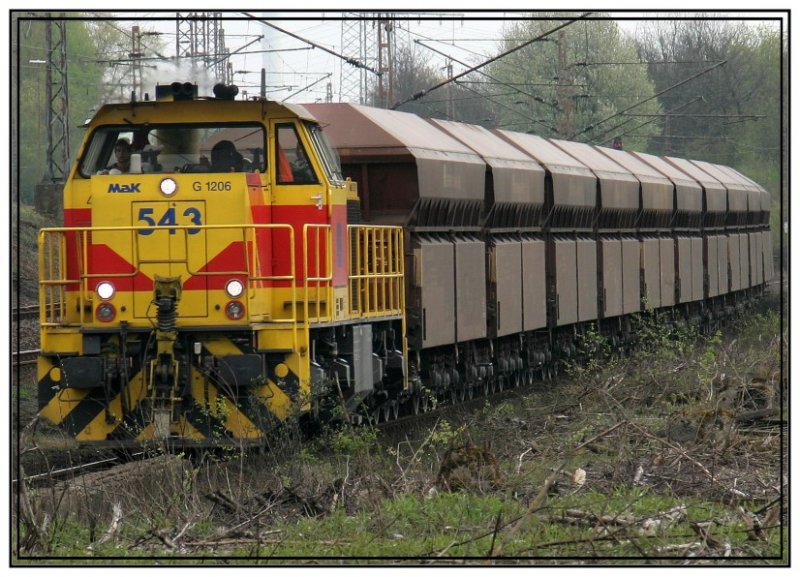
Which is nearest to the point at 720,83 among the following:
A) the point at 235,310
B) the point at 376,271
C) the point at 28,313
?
the point at 28,313

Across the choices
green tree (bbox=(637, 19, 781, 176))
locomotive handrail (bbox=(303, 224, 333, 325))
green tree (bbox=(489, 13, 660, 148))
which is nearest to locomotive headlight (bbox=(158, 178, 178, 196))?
locomotive handrail (bbox=(303, 224, 333, 325))

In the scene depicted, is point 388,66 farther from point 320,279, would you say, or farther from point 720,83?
point 720,83

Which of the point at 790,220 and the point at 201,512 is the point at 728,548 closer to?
the point at 790,220

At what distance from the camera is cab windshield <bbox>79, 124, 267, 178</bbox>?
1171 centimetres

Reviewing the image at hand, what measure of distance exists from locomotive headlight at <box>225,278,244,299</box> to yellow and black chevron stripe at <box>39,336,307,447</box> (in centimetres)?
38

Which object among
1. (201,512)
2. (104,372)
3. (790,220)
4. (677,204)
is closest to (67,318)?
(104,372)

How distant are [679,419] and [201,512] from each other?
16.8 ft

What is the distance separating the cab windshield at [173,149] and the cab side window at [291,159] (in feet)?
0.46

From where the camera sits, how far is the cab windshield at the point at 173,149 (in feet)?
38.4

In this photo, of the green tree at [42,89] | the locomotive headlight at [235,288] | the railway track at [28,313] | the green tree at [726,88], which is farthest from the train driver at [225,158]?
the green tree at [726,88]

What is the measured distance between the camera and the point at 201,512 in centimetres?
887

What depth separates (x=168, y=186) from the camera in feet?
37.7

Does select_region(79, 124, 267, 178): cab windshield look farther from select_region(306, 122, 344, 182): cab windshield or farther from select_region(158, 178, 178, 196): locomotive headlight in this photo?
select_region(306, 122, 344, 182): cab windshield

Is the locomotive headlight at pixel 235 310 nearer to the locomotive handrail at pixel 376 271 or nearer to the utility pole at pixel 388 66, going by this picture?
the locomotive handrail at pixel 376 271
